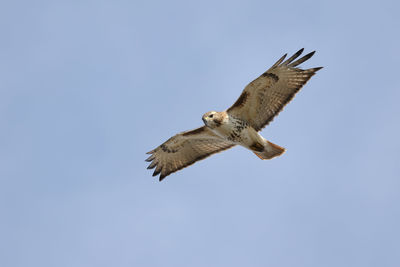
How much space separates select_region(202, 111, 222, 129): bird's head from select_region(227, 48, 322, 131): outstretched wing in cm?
36

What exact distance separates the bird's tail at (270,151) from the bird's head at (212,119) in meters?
1.15

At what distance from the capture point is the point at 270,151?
15961 millimetres

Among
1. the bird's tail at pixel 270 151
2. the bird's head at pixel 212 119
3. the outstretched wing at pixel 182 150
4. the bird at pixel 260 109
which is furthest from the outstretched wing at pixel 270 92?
the outstretched wing at pixel 182 150

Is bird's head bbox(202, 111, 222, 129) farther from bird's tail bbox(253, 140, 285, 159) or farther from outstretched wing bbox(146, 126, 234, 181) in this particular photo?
bird's tail bbox(253, 140, 285, 159)

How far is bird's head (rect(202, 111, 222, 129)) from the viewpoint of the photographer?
51.1 ft

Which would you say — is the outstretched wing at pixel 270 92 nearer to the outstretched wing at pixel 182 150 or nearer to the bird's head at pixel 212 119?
the bird's head at pixel 212 119

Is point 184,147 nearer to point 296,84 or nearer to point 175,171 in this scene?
point 175,171

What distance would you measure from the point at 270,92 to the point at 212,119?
1450 millimetres

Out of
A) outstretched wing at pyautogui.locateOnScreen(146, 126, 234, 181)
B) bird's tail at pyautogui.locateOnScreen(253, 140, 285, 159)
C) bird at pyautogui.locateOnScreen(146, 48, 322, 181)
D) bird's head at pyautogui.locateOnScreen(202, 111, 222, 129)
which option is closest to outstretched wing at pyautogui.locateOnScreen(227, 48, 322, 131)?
bird at pyautogui.locateOnScreen(146, 48, 322, 181)

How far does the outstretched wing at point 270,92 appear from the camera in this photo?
15711 mm

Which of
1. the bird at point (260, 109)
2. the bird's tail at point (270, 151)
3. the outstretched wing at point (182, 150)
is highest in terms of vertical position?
the outstretched wing at point (182, 150)

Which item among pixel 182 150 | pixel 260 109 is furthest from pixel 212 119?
pixel 182 150

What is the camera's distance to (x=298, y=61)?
1573cm

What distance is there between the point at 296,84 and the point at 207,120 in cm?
214
